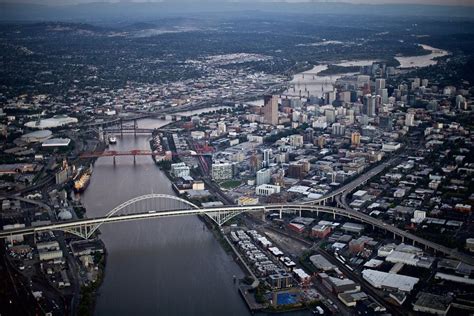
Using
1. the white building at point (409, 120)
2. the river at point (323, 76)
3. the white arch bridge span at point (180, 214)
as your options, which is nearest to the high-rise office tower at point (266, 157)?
the white arch bridge span at point (180, 214)

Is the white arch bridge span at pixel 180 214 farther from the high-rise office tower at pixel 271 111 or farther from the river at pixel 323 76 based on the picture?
the river at pixel 323 76

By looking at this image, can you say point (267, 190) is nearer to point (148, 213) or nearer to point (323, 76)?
point (148, 213)

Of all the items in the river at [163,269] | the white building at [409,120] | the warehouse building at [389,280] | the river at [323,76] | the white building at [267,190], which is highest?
the river at [323,76]

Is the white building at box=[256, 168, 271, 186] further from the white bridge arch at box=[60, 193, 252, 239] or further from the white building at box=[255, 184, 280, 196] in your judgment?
the white bridge arch at box=[60, 193, 252, 239]

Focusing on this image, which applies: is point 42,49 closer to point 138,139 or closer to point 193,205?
point 138,139

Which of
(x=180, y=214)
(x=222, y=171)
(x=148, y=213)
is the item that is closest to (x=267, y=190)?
(x=222, y=171)

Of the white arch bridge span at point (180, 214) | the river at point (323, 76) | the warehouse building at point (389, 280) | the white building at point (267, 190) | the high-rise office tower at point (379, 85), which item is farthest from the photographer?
the river at point (323, 76)
